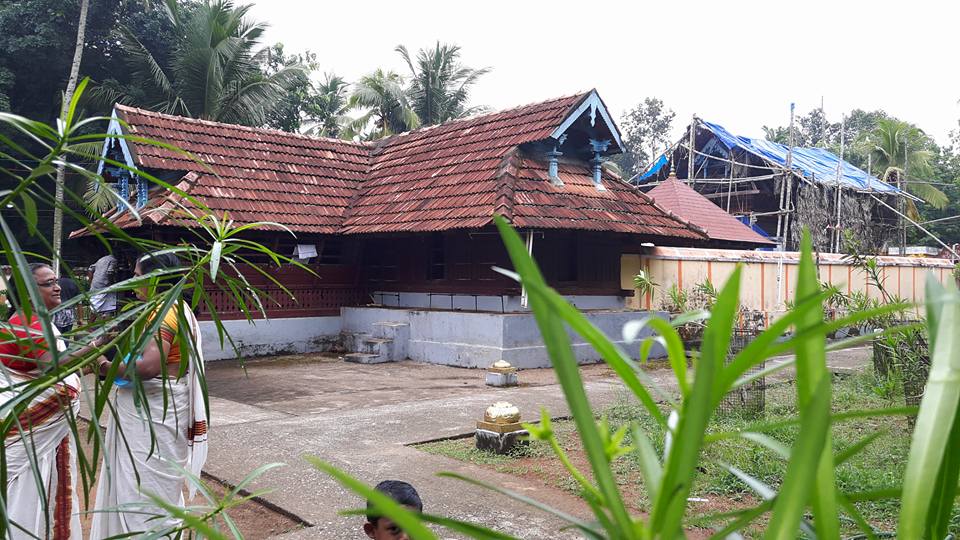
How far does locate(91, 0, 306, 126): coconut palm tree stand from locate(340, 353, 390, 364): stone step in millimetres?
9786

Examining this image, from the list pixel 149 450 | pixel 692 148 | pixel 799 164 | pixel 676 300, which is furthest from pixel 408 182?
pixel 799 164

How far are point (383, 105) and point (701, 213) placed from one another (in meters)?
11.1

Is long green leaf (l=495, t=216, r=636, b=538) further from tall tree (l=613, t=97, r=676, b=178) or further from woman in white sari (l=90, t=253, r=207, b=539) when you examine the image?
tall tree (l=613, t=97, r=676, b=178)

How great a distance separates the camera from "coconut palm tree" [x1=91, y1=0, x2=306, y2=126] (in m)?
18.9

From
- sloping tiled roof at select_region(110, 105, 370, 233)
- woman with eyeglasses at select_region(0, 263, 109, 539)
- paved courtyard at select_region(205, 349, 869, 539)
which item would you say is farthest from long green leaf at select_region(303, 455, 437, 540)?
sloping tiled roof at select_region(110, 105, 370, 233)

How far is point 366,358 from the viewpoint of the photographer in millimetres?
12203

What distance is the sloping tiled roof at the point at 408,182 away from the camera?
11617 mm

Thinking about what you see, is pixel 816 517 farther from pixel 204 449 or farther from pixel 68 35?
pixel 68 35

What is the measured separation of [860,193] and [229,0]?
1923cm

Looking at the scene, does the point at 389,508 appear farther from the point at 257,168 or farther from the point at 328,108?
the point at 328,108

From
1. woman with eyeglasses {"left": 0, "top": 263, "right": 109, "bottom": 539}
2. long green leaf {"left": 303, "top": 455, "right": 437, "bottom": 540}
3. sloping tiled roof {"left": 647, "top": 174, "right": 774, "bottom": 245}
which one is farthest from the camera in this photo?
sloping tiled roof {"left": 647, "top": 174, "right": 774, "bottom": 245}

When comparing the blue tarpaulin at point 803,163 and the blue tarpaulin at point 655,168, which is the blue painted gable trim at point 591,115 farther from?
the blue tarpaulin at point 655,168

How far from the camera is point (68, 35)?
19500mm

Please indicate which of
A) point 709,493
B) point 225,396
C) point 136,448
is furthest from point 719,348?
point 225,396
